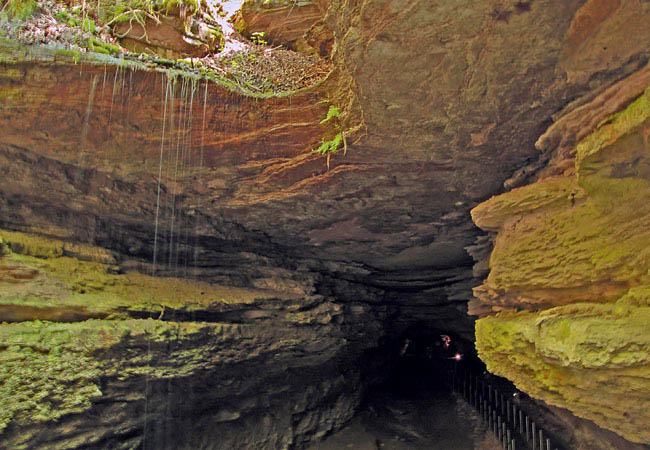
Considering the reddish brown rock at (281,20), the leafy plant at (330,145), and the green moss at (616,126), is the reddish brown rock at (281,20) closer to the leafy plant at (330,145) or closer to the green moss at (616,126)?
the leafy plant at (330,145)

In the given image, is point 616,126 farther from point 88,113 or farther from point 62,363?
point 62,363

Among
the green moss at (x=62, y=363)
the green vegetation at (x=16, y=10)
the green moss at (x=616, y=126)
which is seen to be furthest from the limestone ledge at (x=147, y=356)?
the green moss at (x=616, y=126)

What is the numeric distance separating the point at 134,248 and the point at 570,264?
7.16 meters

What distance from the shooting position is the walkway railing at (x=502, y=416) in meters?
7.36

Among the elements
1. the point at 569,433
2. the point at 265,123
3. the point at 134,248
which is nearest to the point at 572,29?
the point at 265,123

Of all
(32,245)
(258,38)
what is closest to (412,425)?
(32,245)

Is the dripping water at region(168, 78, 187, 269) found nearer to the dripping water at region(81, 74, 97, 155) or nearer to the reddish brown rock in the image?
the dripping water at region(81, 74, 97, 155)

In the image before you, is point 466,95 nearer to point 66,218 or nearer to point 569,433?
point 569,433

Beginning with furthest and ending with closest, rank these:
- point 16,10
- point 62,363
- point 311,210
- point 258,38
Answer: point 258,38
point 311,210
point 16,10
point 62,363

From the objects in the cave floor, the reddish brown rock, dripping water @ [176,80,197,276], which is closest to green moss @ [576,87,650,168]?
dripping water @ [176,80,197,276]

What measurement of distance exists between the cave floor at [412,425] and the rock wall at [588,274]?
16.7ft

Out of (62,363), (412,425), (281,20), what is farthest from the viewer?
(412,425)

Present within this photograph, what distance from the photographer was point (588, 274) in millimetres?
3598

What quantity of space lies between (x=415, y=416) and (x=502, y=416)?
2.38m
